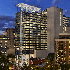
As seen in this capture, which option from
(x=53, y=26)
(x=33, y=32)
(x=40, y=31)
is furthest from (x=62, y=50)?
(x=33, y=32)

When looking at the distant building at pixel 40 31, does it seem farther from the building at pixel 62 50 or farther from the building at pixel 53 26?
the building at pixel 62 50

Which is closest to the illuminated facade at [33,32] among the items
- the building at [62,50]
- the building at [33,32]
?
the building at [33,32]

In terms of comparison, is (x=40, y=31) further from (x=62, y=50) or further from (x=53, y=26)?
(x=62, y=50)

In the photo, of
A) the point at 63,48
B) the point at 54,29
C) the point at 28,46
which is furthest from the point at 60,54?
the point at 28,46

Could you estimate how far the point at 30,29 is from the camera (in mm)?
66062

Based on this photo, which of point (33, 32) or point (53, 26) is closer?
point (53, 26)

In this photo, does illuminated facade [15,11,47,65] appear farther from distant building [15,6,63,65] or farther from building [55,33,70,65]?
building [55,33,70,65]

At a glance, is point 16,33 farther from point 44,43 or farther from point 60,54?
point 60,54

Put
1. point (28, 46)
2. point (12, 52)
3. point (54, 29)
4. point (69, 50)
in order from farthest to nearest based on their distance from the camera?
point (28, 46), point (12, 52), point (54, 29), point (69, 50)

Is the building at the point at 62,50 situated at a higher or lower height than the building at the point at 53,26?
lower

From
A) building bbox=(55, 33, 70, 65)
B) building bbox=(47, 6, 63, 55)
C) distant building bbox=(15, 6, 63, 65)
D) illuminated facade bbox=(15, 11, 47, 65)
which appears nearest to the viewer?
building bbox=(55, 33, 70, 65)

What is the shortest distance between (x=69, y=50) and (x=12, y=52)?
27.0 meters

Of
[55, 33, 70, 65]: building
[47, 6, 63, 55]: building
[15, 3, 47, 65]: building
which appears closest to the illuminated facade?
[15, 3, 47, 65]: building

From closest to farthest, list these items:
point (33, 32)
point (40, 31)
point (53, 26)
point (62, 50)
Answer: point (62, 50), point (53, 26), point (40, 31), point (33, 32)
